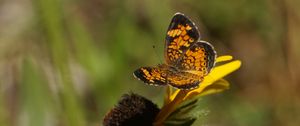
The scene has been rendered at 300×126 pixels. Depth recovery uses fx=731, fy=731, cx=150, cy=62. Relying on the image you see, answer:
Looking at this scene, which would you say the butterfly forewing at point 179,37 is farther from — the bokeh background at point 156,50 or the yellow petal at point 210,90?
the bokeh background at point 156,50

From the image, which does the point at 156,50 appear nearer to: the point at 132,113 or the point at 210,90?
the point at 132,113

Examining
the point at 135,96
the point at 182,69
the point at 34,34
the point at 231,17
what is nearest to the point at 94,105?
the point at 34,34

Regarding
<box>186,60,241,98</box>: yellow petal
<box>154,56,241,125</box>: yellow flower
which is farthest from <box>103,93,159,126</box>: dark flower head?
<box>186,60,241,98</box>: yellow petal

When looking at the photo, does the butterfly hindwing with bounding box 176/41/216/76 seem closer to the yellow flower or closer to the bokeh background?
the yellow flower

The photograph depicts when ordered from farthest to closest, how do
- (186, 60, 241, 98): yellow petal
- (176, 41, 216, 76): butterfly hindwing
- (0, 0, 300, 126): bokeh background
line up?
(0, 0, 300, 126): bokeh background → (186, 60, 241, 98): yellow petal → (176, 41, 216, 76): butterfly hindwing

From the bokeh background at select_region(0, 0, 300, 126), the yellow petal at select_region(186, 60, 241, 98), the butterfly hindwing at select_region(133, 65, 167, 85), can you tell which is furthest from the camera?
the bokeh background at select_region(0, 0, 300, 126)

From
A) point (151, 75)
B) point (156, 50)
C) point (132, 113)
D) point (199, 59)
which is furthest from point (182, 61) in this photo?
point (156, 50)

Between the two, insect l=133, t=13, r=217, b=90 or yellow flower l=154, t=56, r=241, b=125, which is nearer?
insect l=133, t=13, r=217, b=90
